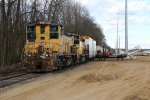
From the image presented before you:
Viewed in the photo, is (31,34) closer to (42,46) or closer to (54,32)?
(42,46)

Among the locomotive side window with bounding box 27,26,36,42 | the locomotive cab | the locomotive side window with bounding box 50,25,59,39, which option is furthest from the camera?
the locomotive side window with bounding box 27,26,36,42

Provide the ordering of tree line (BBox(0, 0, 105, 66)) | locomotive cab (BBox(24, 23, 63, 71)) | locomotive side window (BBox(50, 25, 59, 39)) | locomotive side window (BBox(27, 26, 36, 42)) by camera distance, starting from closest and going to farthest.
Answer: locomotive cab (BBox(24, 23, 63, 71)) → locomotive side window (BBox(50, 25, 59, 39)) → locomotive side window (BBox(27, 26, 36, 42)) → tree line (BBox(0, 0, 105, 66))

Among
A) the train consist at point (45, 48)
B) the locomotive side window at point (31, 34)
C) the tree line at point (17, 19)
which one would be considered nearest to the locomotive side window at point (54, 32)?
the train consist at point (45, 48)

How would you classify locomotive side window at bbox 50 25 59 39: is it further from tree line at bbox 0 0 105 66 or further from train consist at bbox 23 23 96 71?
tree line at bbox 0 0 105 66

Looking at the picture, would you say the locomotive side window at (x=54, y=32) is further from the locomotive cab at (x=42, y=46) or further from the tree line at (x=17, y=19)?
the tree line at (x=17, y=19)

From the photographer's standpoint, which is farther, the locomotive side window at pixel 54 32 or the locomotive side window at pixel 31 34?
the locomotive side window at pixel 31 34

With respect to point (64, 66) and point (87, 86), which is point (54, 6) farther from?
point (87, 86)

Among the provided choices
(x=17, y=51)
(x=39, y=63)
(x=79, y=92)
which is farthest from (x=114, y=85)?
(x=17, y=51)

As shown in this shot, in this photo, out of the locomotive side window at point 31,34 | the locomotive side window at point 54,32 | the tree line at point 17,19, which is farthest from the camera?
the tree line at point 17,19

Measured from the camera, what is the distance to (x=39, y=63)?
93.0ft

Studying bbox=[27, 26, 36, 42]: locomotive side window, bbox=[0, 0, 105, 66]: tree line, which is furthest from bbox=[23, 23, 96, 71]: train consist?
bbox=[0, 0, 105, 66]: tree line

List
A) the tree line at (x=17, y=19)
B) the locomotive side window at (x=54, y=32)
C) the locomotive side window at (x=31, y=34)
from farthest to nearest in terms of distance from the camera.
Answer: the tree line at (x=17, y=19) < the locomotive side window at (x=31, y=34) < the locomotive side window at (x=54, y=32)

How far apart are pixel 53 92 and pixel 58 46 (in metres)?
13.6

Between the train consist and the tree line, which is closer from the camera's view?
the train consist
